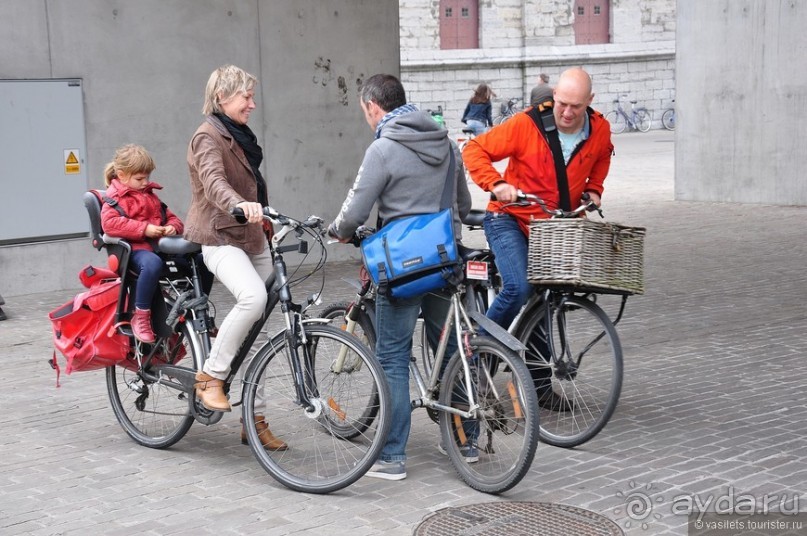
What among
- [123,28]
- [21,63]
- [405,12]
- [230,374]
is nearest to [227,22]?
[123,28]

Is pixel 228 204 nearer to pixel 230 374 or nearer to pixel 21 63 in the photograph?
pixel 230 374

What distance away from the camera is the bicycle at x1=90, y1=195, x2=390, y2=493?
16.9 ft

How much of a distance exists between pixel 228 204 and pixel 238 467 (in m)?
1.24

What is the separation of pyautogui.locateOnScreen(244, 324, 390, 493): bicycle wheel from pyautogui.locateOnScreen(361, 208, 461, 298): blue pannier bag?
30cm

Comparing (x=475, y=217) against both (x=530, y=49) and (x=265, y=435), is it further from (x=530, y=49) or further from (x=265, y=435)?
(x=530, y=49)

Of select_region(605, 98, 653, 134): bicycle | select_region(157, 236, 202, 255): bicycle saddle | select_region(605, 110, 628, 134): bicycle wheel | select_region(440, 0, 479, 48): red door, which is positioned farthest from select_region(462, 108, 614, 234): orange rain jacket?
select_region(605, 110, 628, 134): bicycle wheel

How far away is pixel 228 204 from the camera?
5.21 metres

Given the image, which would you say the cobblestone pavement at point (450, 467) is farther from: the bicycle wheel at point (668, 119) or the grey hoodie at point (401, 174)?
the bicycle wheel at point (668, 119)

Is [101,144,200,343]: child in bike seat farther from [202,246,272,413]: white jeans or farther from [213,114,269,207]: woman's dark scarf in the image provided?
[213,114,269,207]: woman's dark scarf

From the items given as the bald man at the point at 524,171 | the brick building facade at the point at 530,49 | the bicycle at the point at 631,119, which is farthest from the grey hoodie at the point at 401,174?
the bicycle at the point at 631,119

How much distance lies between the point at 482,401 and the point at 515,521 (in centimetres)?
60

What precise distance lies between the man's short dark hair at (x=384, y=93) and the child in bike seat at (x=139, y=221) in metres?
1.32

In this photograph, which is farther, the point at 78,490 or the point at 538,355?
the point at 538,355

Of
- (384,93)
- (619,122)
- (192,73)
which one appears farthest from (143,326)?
(619,122)
